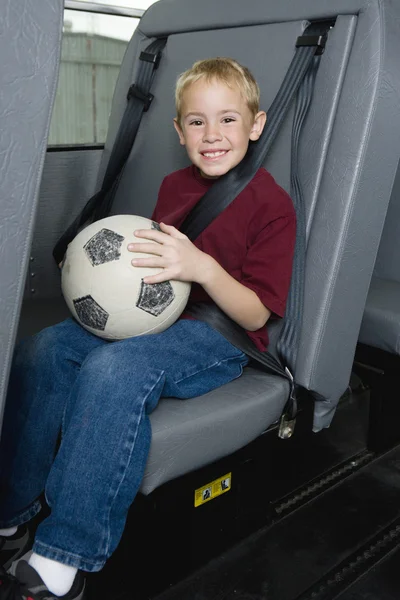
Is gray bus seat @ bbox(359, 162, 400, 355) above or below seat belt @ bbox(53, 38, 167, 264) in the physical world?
below

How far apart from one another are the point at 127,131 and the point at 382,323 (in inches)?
31.0

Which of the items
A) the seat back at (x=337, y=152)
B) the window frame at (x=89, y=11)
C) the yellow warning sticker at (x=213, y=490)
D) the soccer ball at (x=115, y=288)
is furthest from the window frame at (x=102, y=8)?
the yellow warning sticker at (x=213, y=490)

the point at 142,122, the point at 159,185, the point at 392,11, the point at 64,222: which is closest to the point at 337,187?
the point at 392,11

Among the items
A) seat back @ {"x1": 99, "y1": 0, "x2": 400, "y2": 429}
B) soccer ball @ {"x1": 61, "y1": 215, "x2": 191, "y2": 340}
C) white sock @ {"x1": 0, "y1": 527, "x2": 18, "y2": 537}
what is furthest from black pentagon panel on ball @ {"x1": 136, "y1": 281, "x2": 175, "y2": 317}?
white sock @ {"x1": 0, "y1": 527, "x2": 18, "y2": 537}

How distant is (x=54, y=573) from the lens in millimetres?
1099

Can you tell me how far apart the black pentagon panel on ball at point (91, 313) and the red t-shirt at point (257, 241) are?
0.69ft

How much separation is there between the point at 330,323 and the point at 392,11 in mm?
595

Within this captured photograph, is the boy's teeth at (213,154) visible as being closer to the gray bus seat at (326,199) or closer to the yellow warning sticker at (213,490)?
the gray bus seat at (326,199)

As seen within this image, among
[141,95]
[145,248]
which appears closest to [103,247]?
[145,248]

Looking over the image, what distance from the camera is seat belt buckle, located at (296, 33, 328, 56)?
1.37 m

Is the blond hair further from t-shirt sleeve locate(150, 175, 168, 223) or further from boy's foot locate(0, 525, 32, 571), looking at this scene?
boy's foot locate(0, 525, 32, 571)

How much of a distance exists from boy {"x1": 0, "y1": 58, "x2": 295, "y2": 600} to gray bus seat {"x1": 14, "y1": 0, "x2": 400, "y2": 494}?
6 cm

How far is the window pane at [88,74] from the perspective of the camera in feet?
7.07

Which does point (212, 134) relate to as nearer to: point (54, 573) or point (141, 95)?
point (141, 95)
